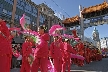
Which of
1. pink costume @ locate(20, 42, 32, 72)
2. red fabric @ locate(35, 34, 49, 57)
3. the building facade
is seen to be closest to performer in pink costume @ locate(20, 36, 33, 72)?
pink costume @ locate(20, 42, 32, 72)

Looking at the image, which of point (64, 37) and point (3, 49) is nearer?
point (3, 49)

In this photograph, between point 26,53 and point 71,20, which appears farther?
point 71,20

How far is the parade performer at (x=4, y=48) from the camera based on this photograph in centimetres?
455

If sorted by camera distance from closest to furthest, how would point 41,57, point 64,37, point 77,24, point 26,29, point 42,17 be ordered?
1. point 41,57
2. point 26,29
3. point 64,37
4. point 42,17
5. point 77,24

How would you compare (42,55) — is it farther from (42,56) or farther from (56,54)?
(56,54)

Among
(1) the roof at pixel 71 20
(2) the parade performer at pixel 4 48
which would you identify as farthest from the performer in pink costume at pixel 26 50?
(1) the roof at pixel 71 20

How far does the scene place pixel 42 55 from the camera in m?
6.11

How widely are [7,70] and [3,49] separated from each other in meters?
0.47

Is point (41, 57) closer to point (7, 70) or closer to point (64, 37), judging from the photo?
point (7, 70)

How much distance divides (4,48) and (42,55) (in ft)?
5.44

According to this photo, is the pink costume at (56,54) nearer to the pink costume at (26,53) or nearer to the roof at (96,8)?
the pink costume at (26,53)

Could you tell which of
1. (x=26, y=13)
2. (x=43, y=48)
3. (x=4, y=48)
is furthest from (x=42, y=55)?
(x=26, y=13)

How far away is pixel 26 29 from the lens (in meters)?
6.67

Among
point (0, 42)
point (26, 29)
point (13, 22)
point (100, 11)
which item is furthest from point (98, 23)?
point (0, 42)
